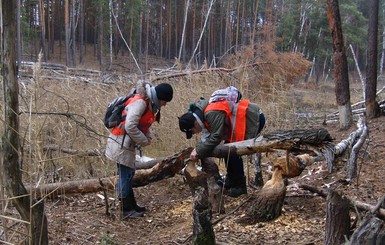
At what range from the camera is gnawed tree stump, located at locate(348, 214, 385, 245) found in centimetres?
258

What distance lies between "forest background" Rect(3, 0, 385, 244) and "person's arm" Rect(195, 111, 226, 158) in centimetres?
144

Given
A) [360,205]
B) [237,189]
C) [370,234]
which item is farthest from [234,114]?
[370,234]

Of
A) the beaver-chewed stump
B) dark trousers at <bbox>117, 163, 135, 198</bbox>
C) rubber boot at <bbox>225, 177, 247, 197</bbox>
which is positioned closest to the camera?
the beaver-chewed stump

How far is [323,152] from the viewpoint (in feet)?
15.3

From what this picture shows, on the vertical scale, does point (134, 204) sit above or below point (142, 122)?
below

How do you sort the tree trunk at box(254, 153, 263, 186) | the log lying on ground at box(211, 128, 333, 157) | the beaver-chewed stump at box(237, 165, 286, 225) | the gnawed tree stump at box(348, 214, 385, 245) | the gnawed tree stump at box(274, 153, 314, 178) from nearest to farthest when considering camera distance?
the gnawed tree stump at box(348, 214, 385, 245), the beaver-chewed stump at box(237, 165, 286, 225), the log lying on ground at box(211, 128, 333, 157), the gnawed tree stump at box(274, 153, 314, 178), the tree trunk at box(254, 153, 263, 186)

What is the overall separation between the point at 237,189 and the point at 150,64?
33652 millimetres

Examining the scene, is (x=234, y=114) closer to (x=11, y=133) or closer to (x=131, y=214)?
(x=131, y=214)

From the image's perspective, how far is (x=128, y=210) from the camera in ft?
16.8

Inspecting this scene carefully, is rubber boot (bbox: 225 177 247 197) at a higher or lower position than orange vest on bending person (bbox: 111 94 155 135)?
lower

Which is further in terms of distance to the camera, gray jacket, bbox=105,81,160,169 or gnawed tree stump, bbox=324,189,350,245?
gray jacket, bbox=105,81,160,169

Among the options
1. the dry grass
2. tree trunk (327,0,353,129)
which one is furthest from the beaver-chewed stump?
tree trunk (327,0,353,129)

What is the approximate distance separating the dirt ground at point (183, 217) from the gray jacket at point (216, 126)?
0.77 m

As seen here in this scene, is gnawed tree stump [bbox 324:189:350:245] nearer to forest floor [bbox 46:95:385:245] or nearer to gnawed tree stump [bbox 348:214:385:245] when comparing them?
forest floor [bbox 46:95:385:245]
